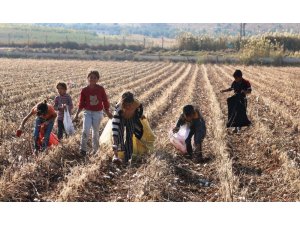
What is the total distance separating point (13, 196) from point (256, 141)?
4.85 m

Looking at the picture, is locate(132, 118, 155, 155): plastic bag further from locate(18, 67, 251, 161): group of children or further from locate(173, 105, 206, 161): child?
locate(173, 105, 206, 161): child

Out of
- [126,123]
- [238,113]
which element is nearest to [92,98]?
[126,123]

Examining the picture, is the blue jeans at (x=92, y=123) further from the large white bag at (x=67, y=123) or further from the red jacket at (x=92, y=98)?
the large white bag at (x=67, y=123)

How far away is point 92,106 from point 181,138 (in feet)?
5.42

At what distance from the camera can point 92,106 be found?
24.7 feet

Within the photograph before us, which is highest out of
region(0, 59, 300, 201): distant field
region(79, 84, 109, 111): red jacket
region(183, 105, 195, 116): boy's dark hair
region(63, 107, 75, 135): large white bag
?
region(79, 84, 109, 111): red jacket

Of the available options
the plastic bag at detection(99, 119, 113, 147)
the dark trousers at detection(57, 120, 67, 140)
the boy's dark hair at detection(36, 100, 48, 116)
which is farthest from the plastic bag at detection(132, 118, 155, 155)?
the dark trousers at detection(57, 120, 67, 140)

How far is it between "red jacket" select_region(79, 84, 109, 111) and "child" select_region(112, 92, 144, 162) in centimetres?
42

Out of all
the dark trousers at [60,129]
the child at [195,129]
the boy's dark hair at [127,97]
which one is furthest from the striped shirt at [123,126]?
Result: the dark trousers at [60,129]

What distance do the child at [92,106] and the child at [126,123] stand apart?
342 mm

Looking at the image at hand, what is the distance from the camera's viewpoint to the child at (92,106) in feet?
24.6

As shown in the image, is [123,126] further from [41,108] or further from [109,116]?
[41,108]

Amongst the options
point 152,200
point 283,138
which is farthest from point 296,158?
point 152,200

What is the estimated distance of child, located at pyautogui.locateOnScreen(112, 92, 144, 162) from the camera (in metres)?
7.09
